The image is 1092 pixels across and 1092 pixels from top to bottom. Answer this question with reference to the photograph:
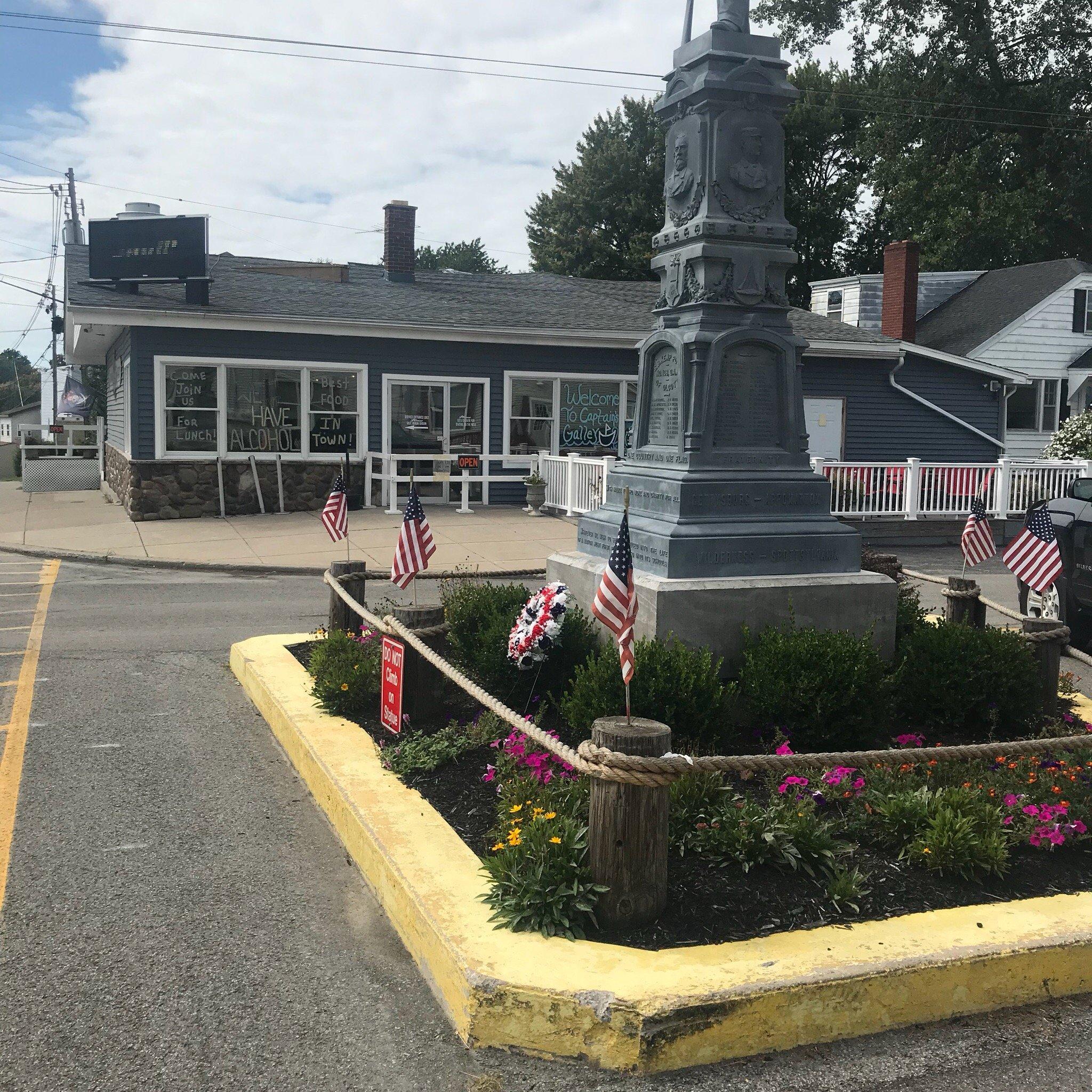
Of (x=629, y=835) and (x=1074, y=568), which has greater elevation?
(x=1074, y=568)

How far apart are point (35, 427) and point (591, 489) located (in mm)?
14237

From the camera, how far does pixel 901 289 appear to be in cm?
2998

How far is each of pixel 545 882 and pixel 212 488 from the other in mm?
17516

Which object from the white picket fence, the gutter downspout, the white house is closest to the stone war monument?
the white picket fence

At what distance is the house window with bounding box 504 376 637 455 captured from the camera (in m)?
23.0

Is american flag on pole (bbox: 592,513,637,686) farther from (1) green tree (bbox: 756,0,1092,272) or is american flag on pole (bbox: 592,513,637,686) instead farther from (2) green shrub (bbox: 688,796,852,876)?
(1) green tree (bbox: 756,0,1092,272)

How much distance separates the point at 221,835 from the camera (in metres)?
5.57

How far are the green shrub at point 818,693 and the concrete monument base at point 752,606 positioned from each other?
0.48 meters

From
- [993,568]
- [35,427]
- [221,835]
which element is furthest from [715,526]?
[35,427]

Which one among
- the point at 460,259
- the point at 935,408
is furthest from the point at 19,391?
the point at 935,408

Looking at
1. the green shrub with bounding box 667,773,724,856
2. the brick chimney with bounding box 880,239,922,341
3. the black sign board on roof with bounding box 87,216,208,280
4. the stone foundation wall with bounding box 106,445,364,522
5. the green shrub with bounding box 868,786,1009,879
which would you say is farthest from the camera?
the brick chimney with bounding box 880,239,922,341

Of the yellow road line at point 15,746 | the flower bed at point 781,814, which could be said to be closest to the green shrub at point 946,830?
the flower bed at point 781,814

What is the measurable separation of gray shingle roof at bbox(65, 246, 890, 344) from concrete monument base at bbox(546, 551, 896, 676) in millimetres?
14265

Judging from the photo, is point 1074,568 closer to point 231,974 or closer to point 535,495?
point 231,974
